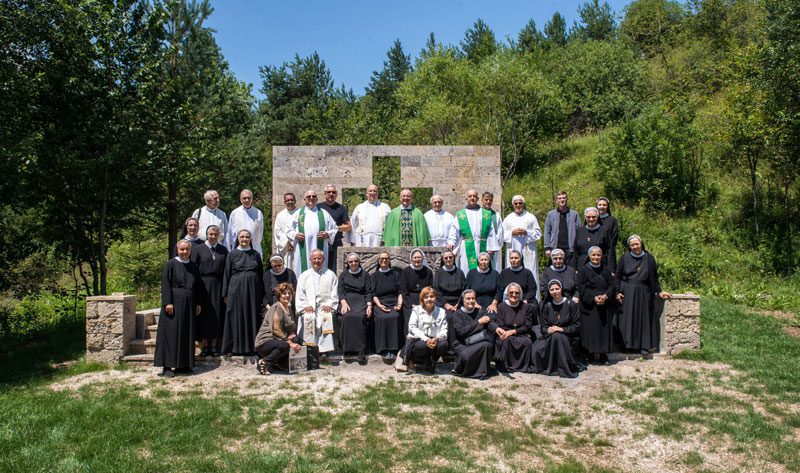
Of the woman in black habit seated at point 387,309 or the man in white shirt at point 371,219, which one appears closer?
the woman in black habit seated at point 387,309

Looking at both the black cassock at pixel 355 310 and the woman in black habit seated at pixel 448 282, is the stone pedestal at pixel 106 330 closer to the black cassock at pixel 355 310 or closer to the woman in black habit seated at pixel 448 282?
the black cassock at pixel 355 310

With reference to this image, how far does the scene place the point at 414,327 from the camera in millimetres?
7121

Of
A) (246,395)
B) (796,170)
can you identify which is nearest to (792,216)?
(796,170)

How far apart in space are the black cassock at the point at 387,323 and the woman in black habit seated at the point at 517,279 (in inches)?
53.5

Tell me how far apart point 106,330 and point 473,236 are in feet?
17.4

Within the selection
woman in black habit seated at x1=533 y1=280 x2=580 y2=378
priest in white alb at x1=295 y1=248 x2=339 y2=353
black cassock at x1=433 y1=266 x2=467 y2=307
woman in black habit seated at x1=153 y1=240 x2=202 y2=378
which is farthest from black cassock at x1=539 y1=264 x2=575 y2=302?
woman in black habit seated at x1=153 y1=240 x2=202 y2=378

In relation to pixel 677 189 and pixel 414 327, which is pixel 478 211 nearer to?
pixel 414 327

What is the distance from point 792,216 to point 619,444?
11.8m

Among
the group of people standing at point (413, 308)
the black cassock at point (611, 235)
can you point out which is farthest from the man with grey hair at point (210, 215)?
the black cassock at point (611, 235)

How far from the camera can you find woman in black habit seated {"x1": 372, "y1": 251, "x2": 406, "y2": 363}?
7438 mm

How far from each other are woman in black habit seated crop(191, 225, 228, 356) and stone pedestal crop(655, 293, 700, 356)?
5.76 m

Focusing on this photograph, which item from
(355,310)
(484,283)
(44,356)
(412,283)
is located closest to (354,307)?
(355,310)

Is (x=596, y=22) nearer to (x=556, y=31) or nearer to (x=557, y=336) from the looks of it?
(x=556, y=31)

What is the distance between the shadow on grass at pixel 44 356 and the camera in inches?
291
